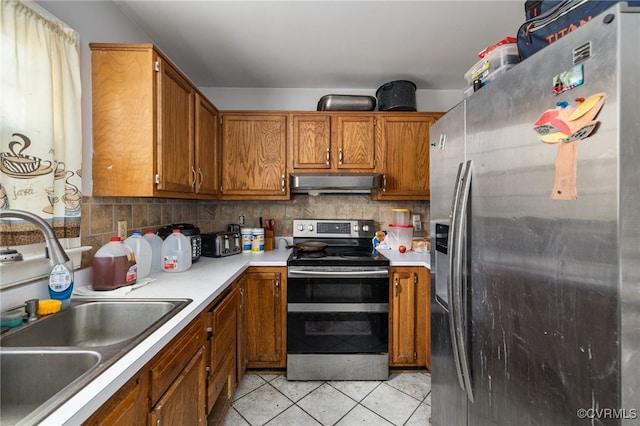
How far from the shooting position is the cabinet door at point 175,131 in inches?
58.1

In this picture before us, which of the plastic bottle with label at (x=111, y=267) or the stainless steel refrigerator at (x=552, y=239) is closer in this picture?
the stainless steel refrigerator at (x=552, y=239)

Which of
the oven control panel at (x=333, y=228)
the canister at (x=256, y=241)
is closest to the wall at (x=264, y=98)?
the oven control panel at (x=333, y=228)

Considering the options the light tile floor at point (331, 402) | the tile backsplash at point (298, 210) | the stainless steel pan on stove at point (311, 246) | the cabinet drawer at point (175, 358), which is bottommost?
the light tile floor at point (331, 402)

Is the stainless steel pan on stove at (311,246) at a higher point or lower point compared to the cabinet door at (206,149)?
lower

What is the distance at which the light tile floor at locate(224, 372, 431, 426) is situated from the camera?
1.67 m

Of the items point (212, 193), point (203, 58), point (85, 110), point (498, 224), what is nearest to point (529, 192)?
point (498, 224)

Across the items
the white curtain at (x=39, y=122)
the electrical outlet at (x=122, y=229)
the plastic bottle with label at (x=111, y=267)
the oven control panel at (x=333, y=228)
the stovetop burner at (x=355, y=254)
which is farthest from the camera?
the oven control panel at (x=333, y=228)

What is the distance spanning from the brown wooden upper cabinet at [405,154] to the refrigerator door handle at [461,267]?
4.66 ft

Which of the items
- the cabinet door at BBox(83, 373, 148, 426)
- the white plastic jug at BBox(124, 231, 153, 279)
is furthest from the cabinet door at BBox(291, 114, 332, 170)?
the cabinet door at BBox(83, 373, 148, 426)

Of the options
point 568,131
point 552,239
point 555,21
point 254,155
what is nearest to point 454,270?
point 552,239

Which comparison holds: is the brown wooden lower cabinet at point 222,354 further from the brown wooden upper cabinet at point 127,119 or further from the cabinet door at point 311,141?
the cabinet door at point 311,141

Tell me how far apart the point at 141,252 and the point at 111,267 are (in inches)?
9.7

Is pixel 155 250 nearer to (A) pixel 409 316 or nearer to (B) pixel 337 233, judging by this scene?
(B) pixel 337 233

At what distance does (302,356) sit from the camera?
6.72 ft
